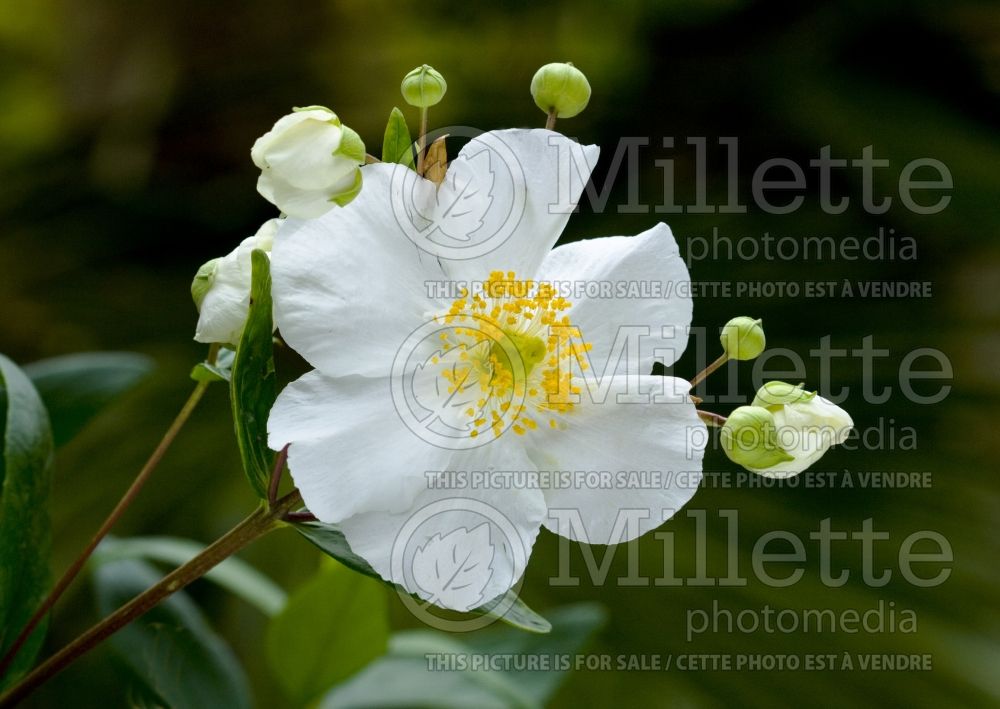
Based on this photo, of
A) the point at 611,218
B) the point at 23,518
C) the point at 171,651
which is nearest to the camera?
the point at 23,518

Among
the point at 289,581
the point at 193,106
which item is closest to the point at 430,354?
the point at 289,581

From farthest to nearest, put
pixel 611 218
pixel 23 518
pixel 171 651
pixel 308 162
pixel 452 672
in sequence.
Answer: pixel 611 218 < pixel 452 672 < pixel 171 651 < pixel 23 518 < pixel 308 162

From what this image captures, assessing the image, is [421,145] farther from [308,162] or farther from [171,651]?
[171,651]

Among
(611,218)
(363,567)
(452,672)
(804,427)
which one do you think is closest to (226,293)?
(363,567)

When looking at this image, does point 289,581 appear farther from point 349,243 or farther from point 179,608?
point 349,243

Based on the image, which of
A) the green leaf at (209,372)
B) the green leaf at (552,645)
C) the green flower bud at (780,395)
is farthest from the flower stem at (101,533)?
the green leaf at (552,645)

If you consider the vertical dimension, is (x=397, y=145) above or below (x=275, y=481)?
above

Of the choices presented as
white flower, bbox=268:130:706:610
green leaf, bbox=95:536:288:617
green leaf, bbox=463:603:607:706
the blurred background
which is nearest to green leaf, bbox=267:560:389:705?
green leaf, bbox=95:536:288:617

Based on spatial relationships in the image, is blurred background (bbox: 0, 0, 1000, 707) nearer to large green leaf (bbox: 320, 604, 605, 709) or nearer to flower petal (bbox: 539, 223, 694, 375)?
large green leaf (bbox: 320, 604, 605, 709)
